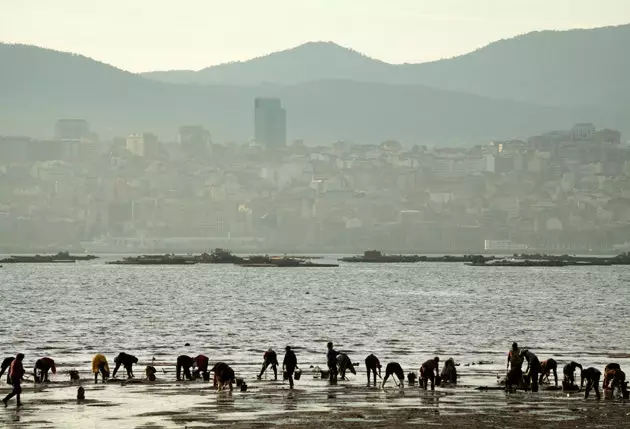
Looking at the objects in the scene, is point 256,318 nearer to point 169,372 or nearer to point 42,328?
point 42,328

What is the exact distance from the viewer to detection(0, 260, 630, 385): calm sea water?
66.2 meters

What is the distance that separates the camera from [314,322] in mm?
96938

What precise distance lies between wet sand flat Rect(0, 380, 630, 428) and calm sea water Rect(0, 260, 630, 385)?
20.9 ft

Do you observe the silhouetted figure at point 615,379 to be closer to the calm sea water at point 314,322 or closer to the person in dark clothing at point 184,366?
the calm sea water at point 314,322

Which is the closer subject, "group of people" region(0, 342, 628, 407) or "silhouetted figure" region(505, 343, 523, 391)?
"group of people" region(0, 342, 628, 407)

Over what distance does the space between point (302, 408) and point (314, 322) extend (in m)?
56.0

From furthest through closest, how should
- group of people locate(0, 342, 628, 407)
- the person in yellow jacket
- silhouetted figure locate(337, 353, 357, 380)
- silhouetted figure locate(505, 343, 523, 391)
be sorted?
silhouetted figure locate(337, 353, 357, 380) → the person in yellow jacket → silhouetted figure locate(505, 343, 523, 391) → group of people locate(0, 342, 628, 407)

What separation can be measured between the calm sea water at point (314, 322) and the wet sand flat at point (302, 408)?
638cm

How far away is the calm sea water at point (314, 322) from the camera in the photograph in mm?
66188

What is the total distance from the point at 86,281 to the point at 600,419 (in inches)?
6216

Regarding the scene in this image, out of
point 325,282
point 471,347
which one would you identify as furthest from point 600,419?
point 325,282

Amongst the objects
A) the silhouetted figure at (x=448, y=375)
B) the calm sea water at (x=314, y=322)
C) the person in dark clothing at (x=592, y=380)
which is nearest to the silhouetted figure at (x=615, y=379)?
the person in dark clothing at (x=592, y=380)

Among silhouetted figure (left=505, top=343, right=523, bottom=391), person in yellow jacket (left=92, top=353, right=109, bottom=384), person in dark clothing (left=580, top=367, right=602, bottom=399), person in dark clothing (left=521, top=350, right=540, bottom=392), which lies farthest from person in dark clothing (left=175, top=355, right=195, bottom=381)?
person in dark clothing (left=580, top=367, right=602, bottom=399)

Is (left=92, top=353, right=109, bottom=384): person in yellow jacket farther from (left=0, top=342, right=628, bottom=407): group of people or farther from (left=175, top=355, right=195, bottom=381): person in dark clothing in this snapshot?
(left=175, top=355, right=195, bottom=381): person in dark clothing
